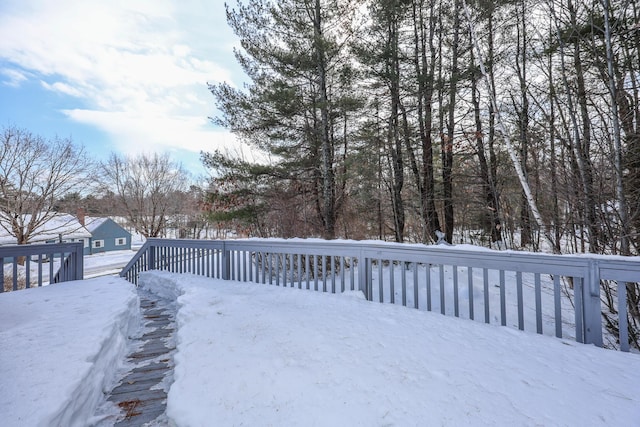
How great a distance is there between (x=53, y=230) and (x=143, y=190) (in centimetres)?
643

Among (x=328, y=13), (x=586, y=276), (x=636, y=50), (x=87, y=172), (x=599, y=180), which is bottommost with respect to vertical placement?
(x=586, y=276)

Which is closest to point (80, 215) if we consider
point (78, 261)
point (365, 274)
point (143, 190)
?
point (143, 190)

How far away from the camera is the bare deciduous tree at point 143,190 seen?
2252cm

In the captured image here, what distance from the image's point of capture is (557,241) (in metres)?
4.05

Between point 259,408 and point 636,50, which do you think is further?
point 636,50

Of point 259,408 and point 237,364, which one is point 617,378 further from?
point 237,364

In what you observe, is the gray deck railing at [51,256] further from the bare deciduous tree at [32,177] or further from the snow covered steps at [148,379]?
the bare deciduous tree at [32,177]

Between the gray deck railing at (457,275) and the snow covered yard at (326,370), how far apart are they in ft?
0.95

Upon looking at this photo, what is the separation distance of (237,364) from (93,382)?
2.89 feet

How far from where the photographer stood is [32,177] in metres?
15.7

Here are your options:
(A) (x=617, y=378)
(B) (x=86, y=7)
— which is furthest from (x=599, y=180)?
(B) (x=86, y=7)

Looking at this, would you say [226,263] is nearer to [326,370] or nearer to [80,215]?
[326,370]

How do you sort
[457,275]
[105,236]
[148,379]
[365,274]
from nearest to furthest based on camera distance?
[148,379] < [365,274] < [457,275] < [105,236]

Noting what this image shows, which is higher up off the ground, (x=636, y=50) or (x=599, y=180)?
(x=636, y=50)
